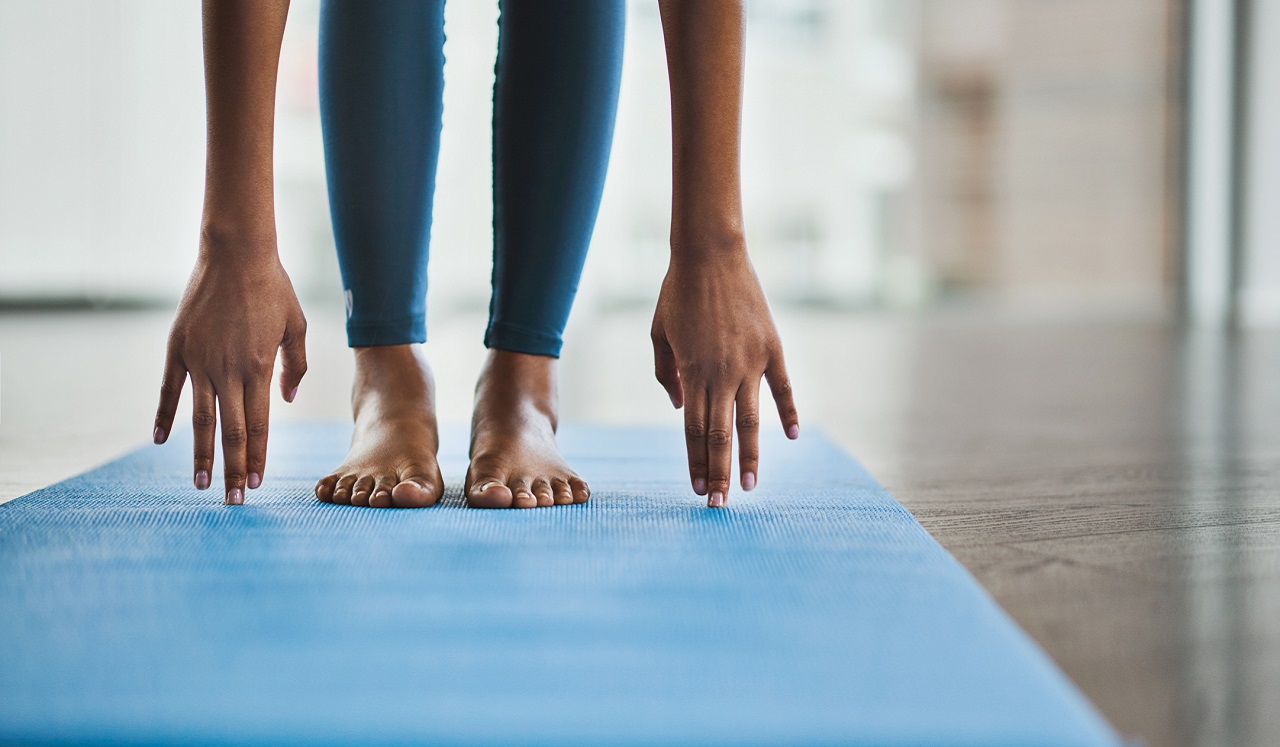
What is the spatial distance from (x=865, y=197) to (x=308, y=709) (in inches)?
292

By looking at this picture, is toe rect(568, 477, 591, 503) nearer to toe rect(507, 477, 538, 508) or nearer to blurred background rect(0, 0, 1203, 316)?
toe rect(507, 477, 538, 508)

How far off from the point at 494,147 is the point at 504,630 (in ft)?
2.15

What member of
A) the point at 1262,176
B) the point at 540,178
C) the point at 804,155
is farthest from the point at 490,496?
the point at 804,155

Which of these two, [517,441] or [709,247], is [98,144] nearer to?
[517,441]

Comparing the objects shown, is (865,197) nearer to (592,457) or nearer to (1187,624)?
(592,457)

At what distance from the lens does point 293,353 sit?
953 millimetres

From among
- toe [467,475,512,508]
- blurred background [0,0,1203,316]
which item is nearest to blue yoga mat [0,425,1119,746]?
toe [467,475,512,508]

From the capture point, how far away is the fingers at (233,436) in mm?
882

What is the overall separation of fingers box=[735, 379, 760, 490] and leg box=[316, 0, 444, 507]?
1.03ft

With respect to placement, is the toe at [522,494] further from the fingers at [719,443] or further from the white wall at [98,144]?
the white wall at [98,144]

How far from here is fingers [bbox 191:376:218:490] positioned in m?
0.88

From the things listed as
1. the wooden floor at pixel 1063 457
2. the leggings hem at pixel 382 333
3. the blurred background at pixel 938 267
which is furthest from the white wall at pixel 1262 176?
the leggings hem at pixel 382 333

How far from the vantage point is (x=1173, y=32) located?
7.12 metres

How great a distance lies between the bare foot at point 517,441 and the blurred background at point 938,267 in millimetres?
273
